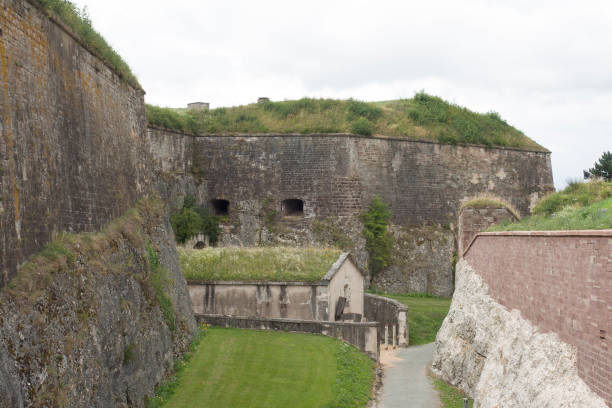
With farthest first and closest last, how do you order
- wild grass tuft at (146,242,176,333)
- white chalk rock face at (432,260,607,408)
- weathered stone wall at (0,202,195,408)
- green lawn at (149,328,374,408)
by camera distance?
wild grass tuft at (146,242,176,333) → green lawn at (149,328,374,408) → white chalk rock face at (432,260,607,408) → weathered stone wall at (0,202,195,408)

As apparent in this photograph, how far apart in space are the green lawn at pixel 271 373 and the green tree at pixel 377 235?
11.7m

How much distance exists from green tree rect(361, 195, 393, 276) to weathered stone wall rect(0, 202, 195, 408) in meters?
15.1

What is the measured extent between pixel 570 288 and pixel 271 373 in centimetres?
698

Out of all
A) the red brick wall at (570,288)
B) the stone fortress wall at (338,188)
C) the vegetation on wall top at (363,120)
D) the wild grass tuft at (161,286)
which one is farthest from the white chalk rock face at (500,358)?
the vegetation on wall top at (363,120)

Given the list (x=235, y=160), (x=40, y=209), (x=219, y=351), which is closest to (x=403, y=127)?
(x=235, y=160)

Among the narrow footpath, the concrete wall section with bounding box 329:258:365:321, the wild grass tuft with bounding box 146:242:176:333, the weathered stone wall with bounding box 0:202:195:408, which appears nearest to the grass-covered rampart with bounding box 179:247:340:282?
the concrete wall section with bounding box 329:258:365:321

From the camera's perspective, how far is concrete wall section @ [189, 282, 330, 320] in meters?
18.4

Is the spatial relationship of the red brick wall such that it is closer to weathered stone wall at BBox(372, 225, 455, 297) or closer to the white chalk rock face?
the white chalk rock face

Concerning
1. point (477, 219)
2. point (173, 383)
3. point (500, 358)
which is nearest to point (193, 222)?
point (477, 219)

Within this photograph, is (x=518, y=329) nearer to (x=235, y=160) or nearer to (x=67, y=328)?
(x=67, y=328)

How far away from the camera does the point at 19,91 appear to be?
7.98 meters

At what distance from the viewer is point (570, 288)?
8289 mm

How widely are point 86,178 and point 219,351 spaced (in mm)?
5389

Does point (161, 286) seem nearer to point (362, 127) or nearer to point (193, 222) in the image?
point (193, 222)
